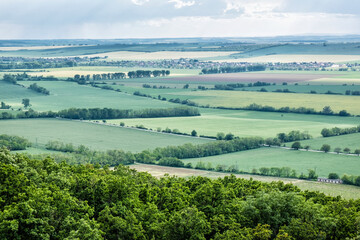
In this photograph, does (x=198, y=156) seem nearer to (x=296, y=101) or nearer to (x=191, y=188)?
(x=191, y=188)

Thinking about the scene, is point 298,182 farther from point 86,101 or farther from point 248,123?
point 86,101

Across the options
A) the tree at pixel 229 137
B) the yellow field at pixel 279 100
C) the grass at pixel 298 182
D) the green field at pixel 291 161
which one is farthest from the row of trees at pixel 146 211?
the yellow field at pixel 279 100

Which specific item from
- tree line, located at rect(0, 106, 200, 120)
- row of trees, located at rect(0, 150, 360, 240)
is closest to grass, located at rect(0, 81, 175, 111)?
tree line, located at rect(0, 106, 200, 120)

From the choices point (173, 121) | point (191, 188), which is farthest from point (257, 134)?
point (191, 188)

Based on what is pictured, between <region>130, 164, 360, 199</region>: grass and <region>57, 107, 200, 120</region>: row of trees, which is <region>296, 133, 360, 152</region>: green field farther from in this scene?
<region>57, 107, 200, 120</region>: row of trees

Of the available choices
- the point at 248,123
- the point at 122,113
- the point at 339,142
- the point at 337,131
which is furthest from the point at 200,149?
the point at 122,113
